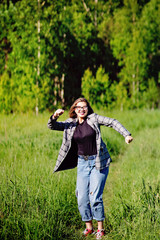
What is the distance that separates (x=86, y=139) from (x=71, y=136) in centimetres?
22

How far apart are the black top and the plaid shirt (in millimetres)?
66

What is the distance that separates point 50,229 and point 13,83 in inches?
573

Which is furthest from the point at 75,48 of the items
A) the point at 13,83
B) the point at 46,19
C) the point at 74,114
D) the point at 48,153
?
the point at 74,114

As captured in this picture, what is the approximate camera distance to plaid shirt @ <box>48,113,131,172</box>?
3.71 metres

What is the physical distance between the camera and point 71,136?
12.8ft

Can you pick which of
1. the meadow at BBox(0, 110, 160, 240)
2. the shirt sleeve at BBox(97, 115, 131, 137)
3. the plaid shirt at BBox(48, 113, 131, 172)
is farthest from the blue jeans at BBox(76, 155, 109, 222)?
the shirt sleeve at BBox(97, 115, 131, 137)

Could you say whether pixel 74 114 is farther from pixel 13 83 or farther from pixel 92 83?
pixel 92 83

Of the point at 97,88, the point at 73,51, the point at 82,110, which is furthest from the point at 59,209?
the point at 73,51

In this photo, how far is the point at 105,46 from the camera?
25.5m

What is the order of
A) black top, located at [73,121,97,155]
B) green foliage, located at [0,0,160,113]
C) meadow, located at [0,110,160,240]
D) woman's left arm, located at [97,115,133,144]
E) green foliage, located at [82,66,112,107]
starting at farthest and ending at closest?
green foliage, located at [82,66,112,107]
green foliage, located at [0,0,160,113]
black top, located at [73,121,97,155]
woman's left arm, located at [97,115,133,144]
meadow, located at [0,110,160,240]

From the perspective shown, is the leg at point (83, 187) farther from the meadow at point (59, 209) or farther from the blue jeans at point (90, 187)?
the meadow at point (59, 209)

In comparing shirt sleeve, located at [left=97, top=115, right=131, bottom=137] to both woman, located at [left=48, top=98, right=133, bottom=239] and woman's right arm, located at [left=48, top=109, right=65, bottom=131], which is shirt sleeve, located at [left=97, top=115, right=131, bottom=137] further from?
woman's right arm, located at [left=48, top=109, right=65, bottom=131]

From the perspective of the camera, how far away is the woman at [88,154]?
3734mm

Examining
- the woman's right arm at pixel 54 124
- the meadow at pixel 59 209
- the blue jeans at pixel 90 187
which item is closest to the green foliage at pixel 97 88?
the meadow at pixel 59 209
